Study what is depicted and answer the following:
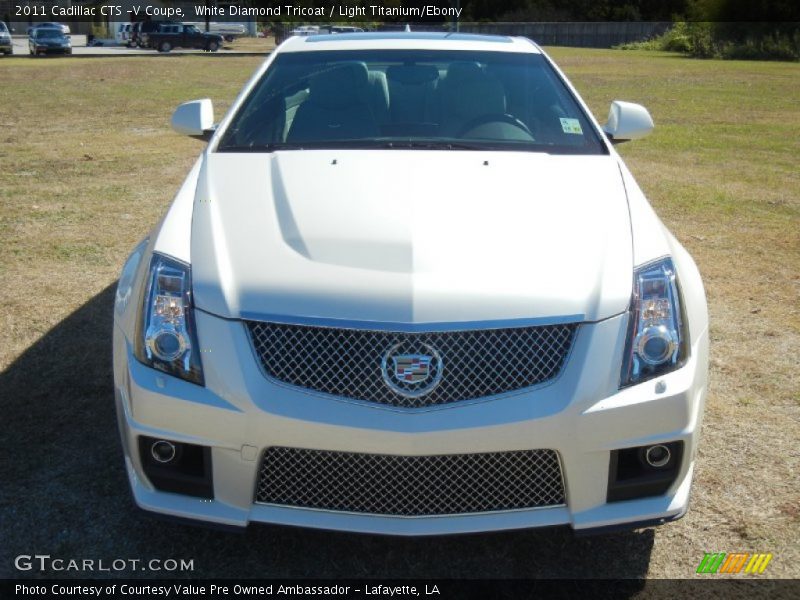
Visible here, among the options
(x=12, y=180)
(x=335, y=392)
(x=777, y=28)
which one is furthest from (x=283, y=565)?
(x=777, y=28)

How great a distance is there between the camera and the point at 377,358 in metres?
2.56

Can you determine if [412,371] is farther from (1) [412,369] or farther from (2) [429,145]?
(2) [429,145]

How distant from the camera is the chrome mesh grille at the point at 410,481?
2.56m

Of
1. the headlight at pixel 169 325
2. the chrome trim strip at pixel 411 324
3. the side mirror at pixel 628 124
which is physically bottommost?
the headlight at pixel 169 325

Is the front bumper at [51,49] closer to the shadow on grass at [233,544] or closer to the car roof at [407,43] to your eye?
the car roof at [407,43]

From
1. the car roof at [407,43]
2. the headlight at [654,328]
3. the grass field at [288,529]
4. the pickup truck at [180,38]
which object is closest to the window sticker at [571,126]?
the car roof at [407,43]

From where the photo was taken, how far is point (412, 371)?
2.54 meters

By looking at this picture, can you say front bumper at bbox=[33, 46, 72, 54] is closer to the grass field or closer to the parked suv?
the parked suv

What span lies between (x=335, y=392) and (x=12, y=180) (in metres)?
7.59

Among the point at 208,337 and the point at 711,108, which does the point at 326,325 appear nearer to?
the point at 208,337

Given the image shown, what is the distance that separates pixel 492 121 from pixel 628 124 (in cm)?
71

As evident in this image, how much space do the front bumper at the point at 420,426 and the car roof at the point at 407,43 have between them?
92.1 inches

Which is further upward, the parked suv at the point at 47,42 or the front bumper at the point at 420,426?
the front bumper at the point at 420,426
